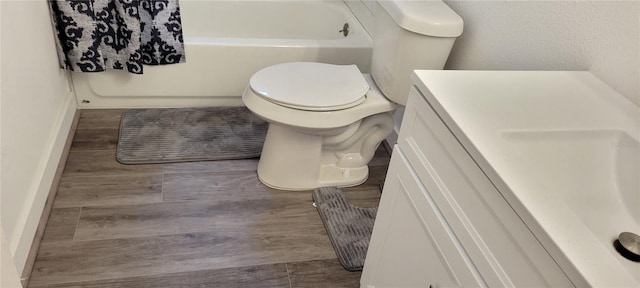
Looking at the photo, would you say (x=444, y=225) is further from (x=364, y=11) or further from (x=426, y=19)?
(x=364, y=11)

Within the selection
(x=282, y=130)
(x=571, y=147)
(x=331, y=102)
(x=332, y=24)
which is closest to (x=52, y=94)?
(x=282, y=130)

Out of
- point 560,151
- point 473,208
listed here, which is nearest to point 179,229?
point 473,208

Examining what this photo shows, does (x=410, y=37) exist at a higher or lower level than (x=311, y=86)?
higher

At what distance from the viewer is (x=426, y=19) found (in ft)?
5.01

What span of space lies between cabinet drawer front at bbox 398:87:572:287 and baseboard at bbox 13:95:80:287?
3.99ft

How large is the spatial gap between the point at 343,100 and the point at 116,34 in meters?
1.06

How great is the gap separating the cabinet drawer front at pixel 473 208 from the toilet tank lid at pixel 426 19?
1.71ft

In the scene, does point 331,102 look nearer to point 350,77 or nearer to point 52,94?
point 350,77

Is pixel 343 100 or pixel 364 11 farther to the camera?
pixel 364 11

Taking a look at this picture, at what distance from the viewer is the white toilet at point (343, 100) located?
1586 mm

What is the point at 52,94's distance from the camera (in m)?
1.94

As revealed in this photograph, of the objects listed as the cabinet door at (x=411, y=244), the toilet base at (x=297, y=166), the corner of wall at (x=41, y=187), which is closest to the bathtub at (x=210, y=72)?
the corner of wall at (x=41, y=187)

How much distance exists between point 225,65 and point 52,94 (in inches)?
28.8

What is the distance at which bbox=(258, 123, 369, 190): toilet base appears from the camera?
73.2 inches
